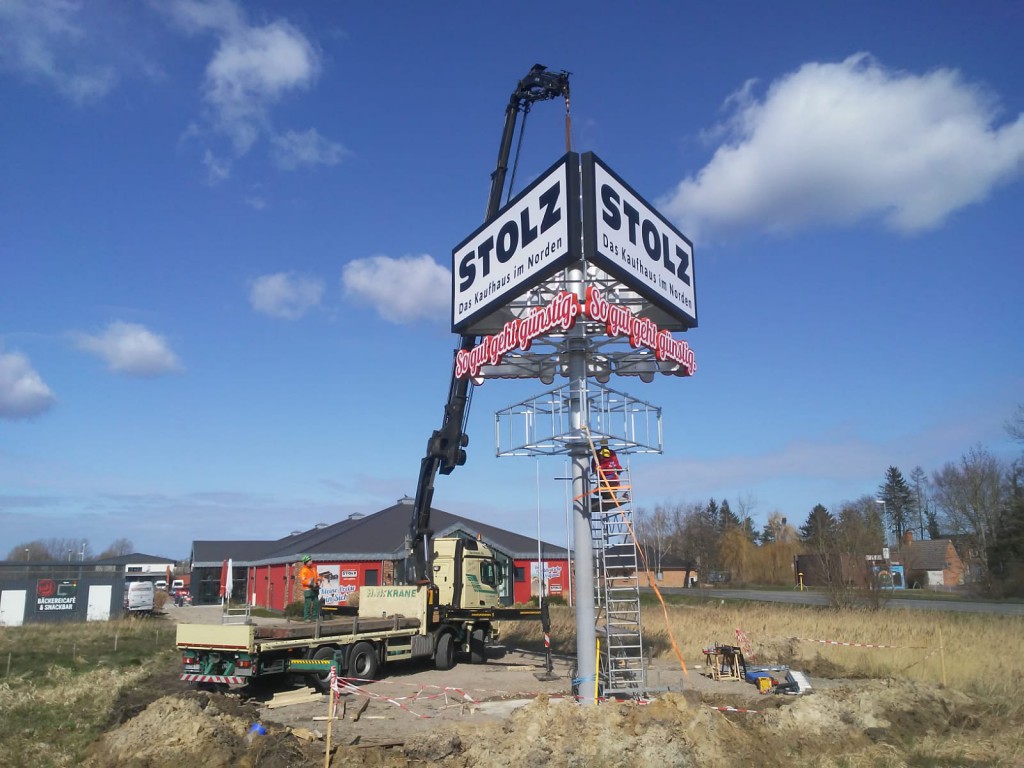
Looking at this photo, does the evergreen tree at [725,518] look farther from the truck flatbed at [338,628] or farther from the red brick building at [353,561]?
the truck flatbed at [338,628]

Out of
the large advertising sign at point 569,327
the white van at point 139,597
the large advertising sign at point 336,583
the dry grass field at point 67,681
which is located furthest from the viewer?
the white van at point 139,597

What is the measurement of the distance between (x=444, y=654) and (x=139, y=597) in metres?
30.9

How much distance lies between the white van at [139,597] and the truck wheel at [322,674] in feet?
103

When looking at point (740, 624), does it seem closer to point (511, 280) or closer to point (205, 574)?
point (511, 280)

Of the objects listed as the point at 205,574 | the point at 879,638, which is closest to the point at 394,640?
the point at 879,638

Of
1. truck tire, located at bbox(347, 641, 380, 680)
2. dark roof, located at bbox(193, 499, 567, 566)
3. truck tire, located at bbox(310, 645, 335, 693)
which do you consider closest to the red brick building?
dark roof, located at bbox(193, 499, 567, 566)

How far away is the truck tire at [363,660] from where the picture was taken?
18766 millimetres

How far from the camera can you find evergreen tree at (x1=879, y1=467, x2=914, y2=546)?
336 feet

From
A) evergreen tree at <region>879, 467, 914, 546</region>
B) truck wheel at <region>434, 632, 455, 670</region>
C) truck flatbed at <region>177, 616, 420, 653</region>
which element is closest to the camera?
truck flatbed at <region>177, 616, 420, 653</region>

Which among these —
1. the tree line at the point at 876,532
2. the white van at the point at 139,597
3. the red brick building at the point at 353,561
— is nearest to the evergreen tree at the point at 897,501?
the tree line at the point at 876,532

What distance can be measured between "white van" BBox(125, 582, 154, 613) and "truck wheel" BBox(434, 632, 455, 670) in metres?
29.7

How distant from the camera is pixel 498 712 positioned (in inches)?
586

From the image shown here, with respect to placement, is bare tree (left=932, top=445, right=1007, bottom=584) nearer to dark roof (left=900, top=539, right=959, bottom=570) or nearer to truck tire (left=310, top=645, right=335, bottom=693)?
dark roof (left=900, top=539, right=959, bottom=570)

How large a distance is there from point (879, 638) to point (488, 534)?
3071 cm
